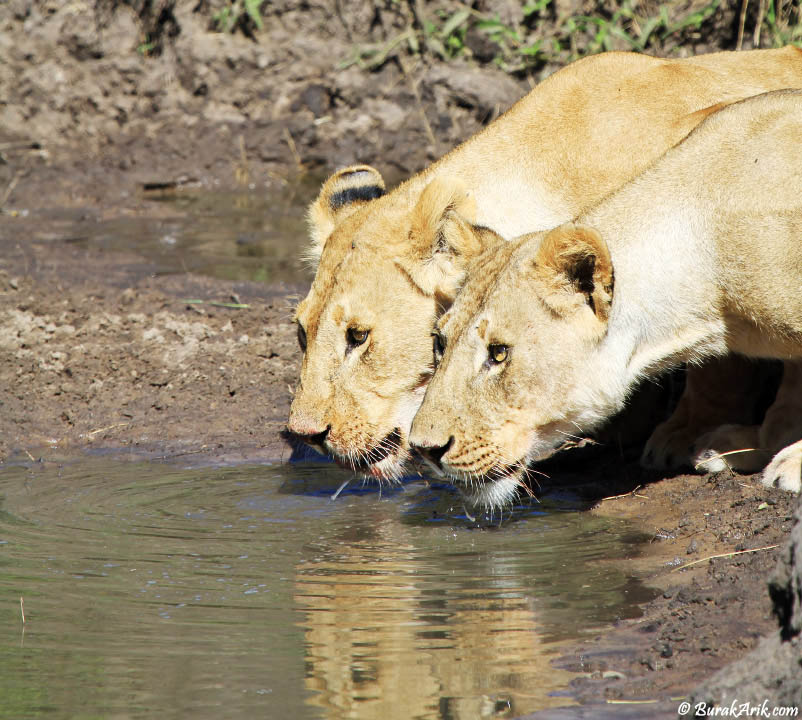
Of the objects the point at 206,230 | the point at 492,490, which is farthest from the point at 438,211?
the point at 206,230

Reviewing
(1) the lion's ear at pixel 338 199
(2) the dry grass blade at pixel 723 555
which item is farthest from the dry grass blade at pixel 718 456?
(1) the lion's ear at pixel 338 199

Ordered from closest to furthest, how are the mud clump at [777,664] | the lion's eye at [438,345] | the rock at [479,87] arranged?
the mud clump at [777,664] < the lion's eye at [438,345] < the rock at [479,87]

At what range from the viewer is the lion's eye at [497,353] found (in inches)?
191

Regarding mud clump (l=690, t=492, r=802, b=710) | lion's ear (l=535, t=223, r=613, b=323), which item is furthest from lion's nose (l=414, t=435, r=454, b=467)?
mud clump (l=690, t=492, r=802, b=710)

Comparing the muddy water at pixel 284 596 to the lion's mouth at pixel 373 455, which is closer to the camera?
the muddy water at pixel 284 596

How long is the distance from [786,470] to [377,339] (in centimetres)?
178

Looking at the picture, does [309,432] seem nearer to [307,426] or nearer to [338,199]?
[307,426]

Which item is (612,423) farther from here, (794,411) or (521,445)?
(521,445)

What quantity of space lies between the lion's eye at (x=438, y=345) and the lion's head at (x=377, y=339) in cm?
31

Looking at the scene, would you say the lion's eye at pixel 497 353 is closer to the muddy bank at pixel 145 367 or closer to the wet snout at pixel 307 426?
the wet snout at pixel 307 426

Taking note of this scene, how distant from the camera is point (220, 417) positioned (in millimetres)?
7105

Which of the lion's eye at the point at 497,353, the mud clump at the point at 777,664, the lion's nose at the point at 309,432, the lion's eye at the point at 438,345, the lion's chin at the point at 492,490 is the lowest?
the lion's nose at the point at 309,432

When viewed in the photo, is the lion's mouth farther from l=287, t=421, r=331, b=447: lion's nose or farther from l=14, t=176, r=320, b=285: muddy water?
l=14, t=176, r=320, b=285: muddy water

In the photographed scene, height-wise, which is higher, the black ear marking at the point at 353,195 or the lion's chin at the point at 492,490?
the black ear marking at the point at 353,195
